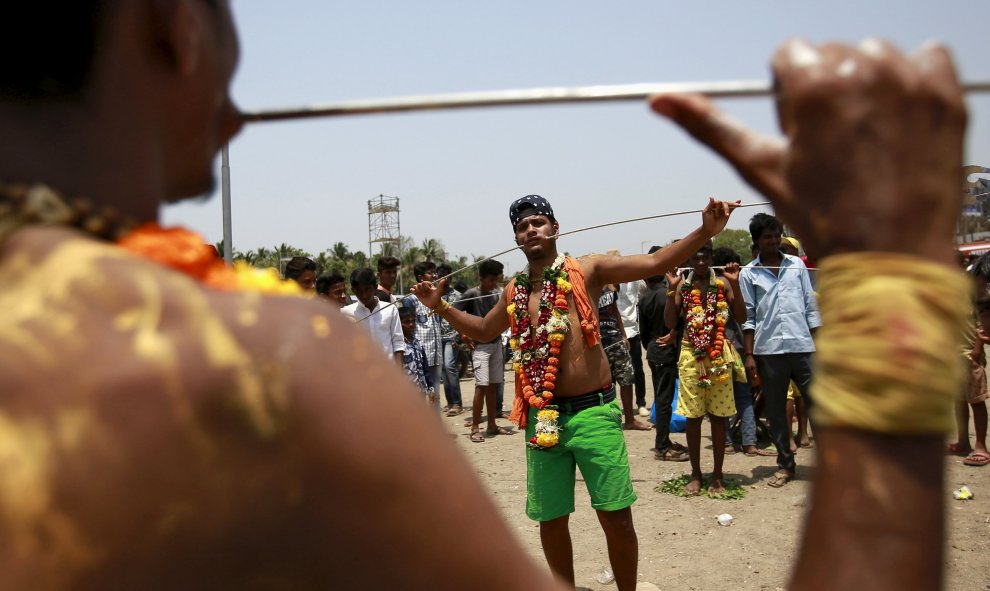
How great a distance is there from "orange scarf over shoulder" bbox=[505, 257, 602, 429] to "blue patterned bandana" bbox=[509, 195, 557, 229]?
414 mm

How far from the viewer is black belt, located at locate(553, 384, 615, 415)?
15.2ft

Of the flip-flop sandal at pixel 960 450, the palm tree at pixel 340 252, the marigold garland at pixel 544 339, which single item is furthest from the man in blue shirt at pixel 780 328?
the palm tree at pixel 340 252

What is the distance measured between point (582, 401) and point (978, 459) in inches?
181

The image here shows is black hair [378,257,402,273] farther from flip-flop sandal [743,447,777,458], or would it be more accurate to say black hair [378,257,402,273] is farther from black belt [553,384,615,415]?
black belt [553,384,615,415]

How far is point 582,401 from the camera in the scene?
4.63 m

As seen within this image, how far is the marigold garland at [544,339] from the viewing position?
186 inches

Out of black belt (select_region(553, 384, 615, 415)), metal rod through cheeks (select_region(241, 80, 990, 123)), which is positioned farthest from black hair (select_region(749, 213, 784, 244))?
metal rod through cheeks (select_region(241, 80, 990, 123))

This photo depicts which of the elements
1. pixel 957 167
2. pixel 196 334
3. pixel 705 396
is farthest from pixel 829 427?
pixel 705 396

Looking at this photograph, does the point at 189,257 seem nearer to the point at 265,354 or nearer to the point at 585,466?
the point at 265,354

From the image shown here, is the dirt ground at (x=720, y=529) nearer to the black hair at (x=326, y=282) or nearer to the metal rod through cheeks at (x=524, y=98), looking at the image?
the black hair at (x=326, y=282)

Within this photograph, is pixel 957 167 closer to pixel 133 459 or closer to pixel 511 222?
pixel 133 459

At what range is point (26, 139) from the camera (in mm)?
910

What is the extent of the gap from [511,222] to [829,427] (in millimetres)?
4418

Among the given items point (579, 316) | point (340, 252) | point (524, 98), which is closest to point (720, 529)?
point (579, 316)
